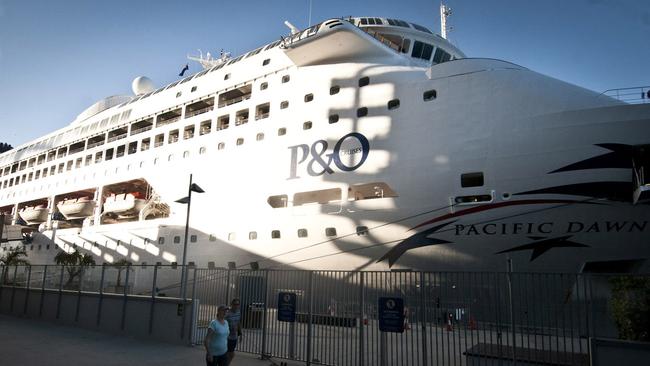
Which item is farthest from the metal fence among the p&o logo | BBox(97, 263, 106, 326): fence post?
the p&o logo

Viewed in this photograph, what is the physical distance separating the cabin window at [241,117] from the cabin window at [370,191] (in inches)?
302

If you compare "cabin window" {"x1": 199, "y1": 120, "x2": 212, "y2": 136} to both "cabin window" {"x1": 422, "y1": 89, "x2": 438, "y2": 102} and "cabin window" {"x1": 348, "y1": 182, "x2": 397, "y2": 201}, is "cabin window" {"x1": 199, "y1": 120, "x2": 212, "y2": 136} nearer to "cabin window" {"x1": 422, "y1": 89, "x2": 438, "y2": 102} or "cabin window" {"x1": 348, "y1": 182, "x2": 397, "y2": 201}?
"cabin window" {"x1": 348, "y1": 182, "x2": 397, "y2": 201}

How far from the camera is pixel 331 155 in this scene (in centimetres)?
1761

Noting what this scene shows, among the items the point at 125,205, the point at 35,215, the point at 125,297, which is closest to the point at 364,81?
the point at 125,297

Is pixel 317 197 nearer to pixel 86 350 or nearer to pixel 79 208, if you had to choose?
pixel 86 350

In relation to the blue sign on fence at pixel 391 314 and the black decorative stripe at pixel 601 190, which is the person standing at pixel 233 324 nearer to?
the blue sign on fence at pixel 391 314

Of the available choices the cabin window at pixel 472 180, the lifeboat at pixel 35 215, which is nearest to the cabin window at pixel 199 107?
the cabin window at pixel 472 180

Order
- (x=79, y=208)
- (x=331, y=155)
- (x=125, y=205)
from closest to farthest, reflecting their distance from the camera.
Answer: (x=331, y=155) → (x=125, y=205) → (x=79, y=208)

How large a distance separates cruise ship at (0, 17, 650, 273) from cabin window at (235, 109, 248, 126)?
68 millimetres

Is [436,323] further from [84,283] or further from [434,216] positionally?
[84,283]

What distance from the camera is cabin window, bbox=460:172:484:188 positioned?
48.3ft

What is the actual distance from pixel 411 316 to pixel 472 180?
7.35 m

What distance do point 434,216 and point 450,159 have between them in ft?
6.29

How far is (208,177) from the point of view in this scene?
22.0 meters
